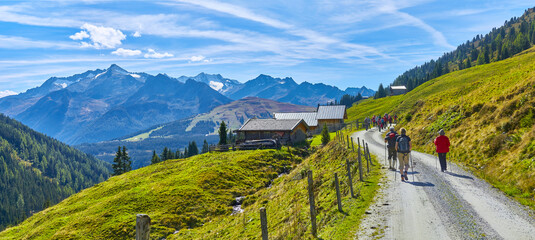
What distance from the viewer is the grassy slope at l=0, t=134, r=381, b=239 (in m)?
16.1

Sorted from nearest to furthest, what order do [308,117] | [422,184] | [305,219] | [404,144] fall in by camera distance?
[305,219] < [422,184] < [404,144] < [308,117]

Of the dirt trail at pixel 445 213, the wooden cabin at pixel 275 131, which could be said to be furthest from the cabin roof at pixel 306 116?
the dirt trail at pixel 445 213

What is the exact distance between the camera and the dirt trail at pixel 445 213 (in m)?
10.8

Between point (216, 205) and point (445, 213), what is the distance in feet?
78.6

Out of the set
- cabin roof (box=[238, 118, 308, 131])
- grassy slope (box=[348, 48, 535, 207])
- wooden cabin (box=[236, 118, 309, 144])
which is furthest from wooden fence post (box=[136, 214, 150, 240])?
cabin roof (box=[238, 118, 308, 131])

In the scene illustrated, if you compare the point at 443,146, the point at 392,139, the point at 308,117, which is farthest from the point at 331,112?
the point at 443,146

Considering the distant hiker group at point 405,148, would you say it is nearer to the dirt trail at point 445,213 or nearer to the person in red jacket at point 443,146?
the person in red jacket at point 443,146

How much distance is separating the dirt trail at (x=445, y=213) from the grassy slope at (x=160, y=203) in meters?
19.4

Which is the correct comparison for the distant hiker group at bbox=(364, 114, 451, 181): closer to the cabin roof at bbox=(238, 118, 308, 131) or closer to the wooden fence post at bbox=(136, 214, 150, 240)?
the wooden fence post at bbox=(136, 214, 150, 240)

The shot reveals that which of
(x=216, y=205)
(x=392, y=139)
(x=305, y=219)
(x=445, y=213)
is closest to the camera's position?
(x=445, y=213)

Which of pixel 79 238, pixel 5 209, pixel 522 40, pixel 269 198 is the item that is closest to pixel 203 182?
pixel 269 198

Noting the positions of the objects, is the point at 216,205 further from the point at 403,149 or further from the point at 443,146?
the point at 443,146

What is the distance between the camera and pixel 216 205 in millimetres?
32000

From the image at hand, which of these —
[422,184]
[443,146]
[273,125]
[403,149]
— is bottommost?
[422,184]
